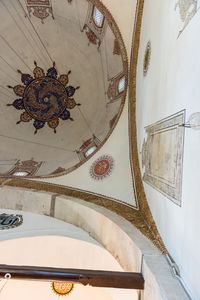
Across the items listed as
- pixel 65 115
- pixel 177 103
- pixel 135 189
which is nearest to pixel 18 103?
pixel 65 115

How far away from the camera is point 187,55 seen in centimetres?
234

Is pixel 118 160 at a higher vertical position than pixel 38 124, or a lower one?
lower

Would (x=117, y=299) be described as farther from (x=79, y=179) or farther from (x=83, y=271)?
(x=79, y=179)

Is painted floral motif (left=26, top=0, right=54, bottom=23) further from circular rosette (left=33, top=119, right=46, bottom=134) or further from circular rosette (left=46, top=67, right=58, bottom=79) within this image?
circular rosette (left=33, top=119, right=46, bottom=134)

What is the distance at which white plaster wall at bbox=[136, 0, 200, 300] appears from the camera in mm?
2096

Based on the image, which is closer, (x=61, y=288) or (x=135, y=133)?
(x=135, y=133)

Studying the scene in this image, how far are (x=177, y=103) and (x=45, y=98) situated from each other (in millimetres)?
6162

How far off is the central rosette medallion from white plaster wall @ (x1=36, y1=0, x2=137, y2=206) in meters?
3.13

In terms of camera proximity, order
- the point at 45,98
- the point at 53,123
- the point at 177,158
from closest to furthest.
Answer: the point at 177,158 < the point at 53,123 < the point at 45,98

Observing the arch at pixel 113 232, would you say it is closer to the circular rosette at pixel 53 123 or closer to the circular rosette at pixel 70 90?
the circular rosette at pixel 53 123

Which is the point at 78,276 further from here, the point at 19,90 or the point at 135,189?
the point at 19,90

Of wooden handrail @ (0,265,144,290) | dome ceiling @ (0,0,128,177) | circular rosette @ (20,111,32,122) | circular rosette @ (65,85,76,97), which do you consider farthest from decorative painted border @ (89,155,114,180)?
circular rosette @ (20,111,32,122)

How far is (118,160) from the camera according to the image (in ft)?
16.7

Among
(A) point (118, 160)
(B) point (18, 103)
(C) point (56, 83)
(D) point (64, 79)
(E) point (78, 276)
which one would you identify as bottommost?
(E) point (78, 276)
